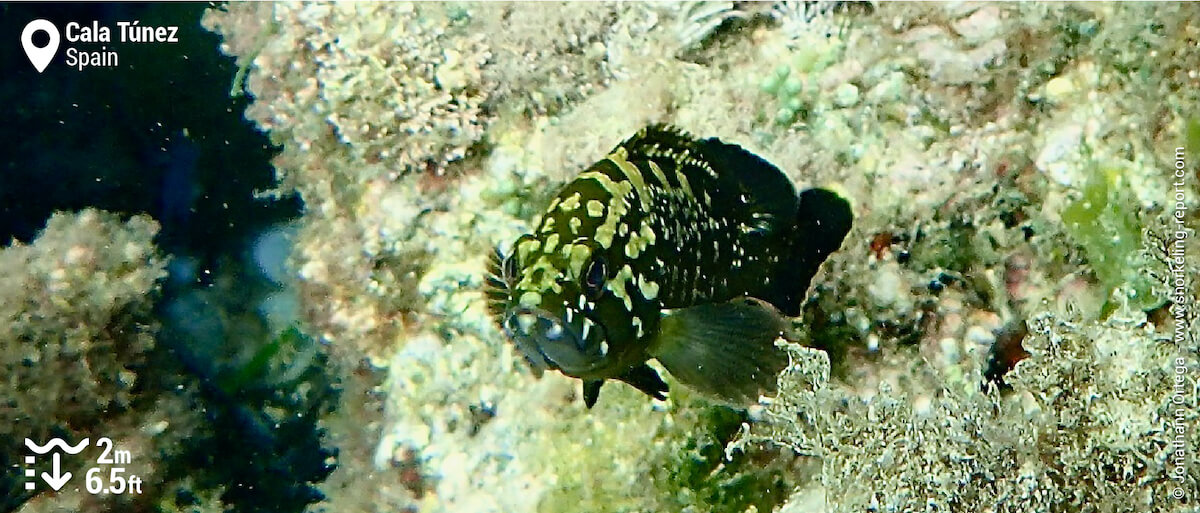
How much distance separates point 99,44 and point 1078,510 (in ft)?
14.2

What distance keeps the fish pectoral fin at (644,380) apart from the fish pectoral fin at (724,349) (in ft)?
0.66

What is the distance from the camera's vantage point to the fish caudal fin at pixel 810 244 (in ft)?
8.07

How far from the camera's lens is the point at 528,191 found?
3.12 m

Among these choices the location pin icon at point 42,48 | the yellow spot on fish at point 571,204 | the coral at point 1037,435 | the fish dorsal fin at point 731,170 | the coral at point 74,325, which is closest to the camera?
the coral at point 1037,435

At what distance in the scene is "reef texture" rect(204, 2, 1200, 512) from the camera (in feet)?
6.11

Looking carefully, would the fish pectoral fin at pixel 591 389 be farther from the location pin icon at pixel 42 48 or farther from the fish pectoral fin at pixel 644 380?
the location pin icon at pixel 42 48

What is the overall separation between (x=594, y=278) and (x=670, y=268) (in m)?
0.32

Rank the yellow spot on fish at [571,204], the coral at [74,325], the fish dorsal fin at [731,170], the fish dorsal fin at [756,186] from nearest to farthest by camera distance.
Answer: the yellow spot on fish at [571,204] < the fish dorsal fin at [731,170] < the fish dorsal fin at [756,186] < the coral at [74,325]

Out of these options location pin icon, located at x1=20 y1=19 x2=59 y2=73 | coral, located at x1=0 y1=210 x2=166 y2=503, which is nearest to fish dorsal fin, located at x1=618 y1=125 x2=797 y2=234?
coral, located at x1=0 y1=210 x2=166 y2=503

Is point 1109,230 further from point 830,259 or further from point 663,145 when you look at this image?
point 663,145

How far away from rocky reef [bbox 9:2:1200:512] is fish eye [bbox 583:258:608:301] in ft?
1.91

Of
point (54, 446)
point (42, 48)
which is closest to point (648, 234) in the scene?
point (54, 446)

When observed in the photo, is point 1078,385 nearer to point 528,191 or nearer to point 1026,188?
point 1026,188

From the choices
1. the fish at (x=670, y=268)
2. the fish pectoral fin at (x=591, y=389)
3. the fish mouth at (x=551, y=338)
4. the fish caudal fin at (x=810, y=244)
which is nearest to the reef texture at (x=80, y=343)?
the fish at (x=670, y=268)
